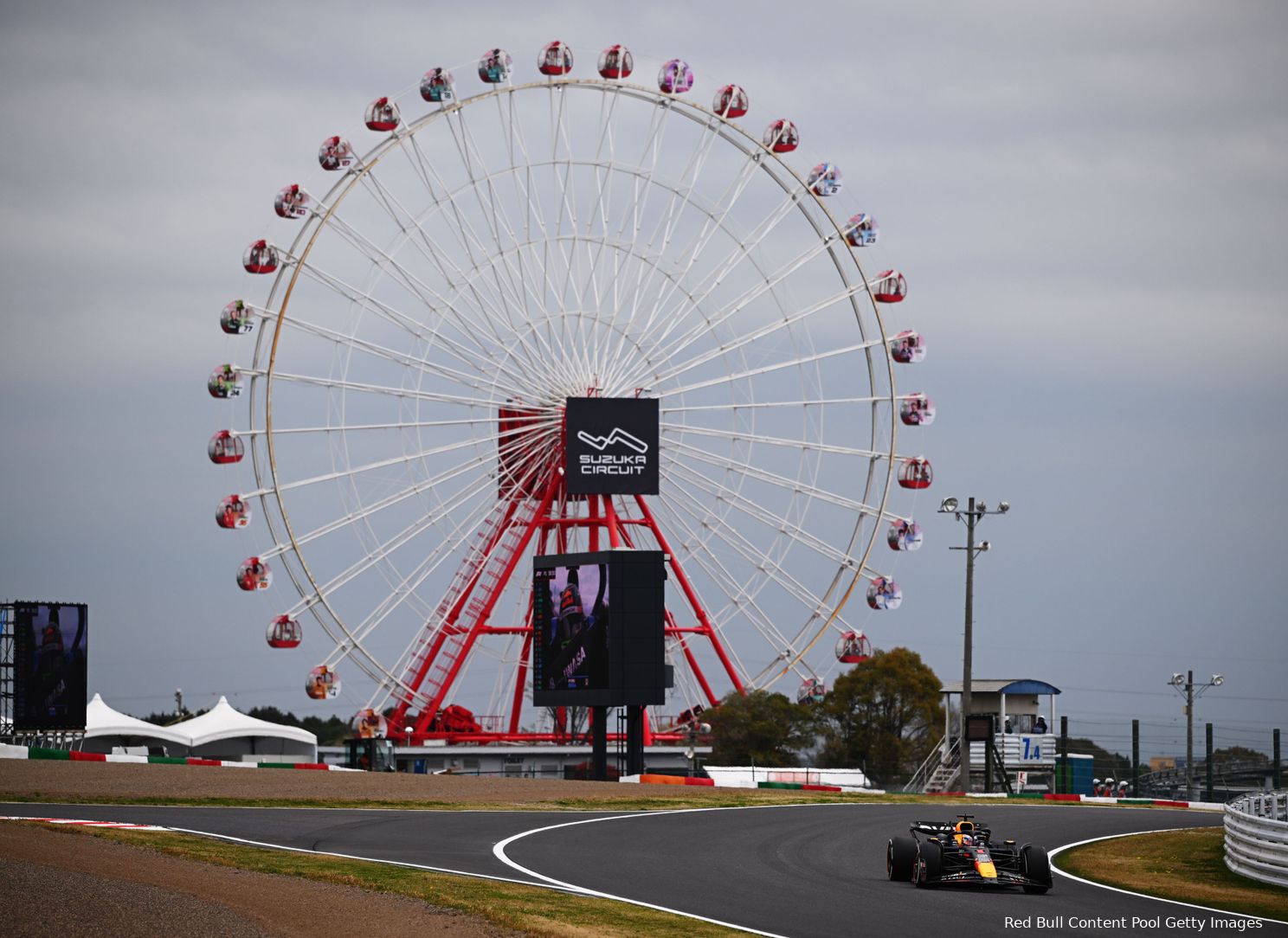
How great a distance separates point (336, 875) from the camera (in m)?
21.2

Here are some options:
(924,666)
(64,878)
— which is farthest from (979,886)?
(924,666)

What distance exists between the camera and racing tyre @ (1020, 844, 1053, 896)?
22141mm

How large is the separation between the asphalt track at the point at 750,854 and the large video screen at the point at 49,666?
3211 centimetres

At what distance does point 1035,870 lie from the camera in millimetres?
A: 22172

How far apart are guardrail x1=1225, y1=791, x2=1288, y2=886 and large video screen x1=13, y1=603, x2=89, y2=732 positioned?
4775 centimetres

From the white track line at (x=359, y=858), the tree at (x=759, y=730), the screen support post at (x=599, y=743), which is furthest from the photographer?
the tree at (x=759, y=730)

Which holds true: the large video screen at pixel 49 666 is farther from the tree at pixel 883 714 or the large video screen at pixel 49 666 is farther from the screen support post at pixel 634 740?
the tree at pixel 883 714

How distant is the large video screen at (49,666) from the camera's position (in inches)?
2498

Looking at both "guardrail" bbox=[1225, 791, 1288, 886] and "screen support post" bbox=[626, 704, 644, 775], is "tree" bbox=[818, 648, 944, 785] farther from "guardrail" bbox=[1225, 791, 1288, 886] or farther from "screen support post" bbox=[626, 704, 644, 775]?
"guardrail" bbox=[1225, 791, 1288, 886]

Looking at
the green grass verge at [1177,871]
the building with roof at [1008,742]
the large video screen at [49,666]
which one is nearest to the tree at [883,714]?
the building with roof at [1008,742]

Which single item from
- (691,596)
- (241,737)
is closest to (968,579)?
(691,596)

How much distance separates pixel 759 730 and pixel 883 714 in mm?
9736

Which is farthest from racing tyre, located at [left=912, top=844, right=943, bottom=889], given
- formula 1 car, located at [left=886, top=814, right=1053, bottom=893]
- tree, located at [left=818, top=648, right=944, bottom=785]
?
tree, located at [left=818, top=648, right=944, bottom=785]

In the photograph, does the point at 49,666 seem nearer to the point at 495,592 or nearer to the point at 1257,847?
the point at 495,592
